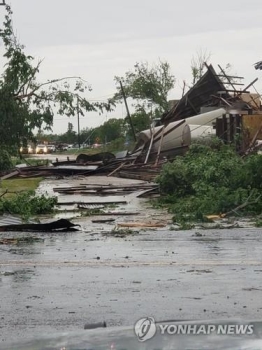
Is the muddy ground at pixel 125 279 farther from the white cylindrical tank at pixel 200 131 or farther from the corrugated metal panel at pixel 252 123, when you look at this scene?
the white cylindrical tank at pixel 200 131

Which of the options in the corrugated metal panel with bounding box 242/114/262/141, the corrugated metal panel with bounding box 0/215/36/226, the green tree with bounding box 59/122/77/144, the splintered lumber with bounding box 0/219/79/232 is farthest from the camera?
the green tree with bounding box 59/122/77/144

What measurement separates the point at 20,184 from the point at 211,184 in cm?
1440

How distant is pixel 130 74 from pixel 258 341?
96.2m


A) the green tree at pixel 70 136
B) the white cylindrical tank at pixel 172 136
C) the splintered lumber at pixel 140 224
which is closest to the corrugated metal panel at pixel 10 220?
the splintered lumber at pixel 140 224

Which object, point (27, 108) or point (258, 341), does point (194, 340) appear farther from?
point (27, 108)

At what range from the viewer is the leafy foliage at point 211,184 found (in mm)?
20719

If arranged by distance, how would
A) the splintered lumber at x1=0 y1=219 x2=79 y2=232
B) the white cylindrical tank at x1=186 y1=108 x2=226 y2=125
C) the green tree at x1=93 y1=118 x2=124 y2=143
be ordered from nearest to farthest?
the splintered lumber at x1=0 y1=219 x2=79 y2=232 → the white cylindrical tank at x1=186 y1=108 x2=226 y2=125 → the green tree at x1=93 y1=118 x2=124 y2=143

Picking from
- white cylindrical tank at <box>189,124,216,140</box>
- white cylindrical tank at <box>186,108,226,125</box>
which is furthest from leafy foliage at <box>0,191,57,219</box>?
white cylindrical tank at <box>186,108,226,125</box>

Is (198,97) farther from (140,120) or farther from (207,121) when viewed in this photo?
(140,120)

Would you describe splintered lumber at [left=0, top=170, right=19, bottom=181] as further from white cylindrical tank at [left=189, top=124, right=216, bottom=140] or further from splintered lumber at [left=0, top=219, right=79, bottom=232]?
splintered lumber at [left=0, top=219, right=79, bottom=232]

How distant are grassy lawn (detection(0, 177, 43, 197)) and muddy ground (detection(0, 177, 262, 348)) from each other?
1750cm

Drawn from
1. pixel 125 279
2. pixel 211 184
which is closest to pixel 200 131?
pixel 211 184

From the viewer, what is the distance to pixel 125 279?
34.4 ft

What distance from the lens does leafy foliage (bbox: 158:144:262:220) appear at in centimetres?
2072
